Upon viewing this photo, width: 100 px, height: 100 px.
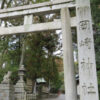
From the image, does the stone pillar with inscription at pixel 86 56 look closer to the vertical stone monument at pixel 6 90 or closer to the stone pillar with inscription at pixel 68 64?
the stone pillar with inscription at pixel 68 64

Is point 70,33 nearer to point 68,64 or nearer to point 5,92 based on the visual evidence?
point 68,64

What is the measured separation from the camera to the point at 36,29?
16.8ft

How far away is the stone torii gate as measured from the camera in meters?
3.73

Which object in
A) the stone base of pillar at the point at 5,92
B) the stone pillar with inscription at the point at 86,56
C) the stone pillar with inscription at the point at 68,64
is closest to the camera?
the stone pillar with inscription at the point at 86,56

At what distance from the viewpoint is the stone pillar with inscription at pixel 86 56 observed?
367 cm

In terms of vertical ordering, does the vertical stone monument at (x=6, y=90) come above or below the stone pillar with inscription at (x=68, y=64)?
below

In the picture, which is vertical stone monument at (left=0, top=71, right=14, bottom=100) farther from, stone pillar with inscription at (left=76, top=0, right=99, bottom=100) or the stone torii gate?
stone pillar with inscription at (left=76, top=0, right=99, bottom=100)

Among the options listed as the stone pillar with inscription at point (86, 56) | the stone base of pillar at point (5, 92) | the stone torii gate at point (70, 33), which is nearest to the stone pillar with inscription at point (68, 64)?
the stone torii gate at point (70, 33)

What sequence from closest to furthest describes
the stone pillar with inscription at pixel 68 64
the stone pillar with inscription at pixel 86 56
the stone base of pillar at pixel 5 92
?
the stone pillar with inscription at pixel 86 56 → the stone pillar with inscription at pixel 68 64 → the stone base of pillar at pixel 5 92

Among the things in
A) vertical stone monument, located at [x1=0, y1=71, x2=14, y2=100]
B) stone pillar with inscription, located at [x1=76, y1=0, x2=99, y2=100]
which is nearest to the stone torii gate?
stone pillar with inscription, located at [x1=76, y1=0, x2=99, y2=100]

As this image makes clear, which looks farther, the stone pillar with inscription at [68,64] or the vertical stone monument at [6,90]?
the vertical stone monument at [6,90]

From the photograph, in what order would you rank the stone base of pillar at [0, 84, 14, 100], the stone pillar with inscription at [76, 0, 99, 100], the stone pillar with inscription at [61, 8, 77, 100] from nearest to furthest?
the stone pillar with inscription at [76, 0, 99, 100], the stone pillar with inscription at [61, 8, 77, 100], the stone base of pillar at [0, 84, 14, 100]

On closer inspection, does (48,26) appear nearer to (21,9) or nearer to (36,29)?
(36,29)

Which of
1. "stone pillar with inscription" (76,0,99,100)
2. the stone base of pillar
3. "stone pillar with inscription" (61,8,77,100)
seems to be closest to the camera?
"stone pillar with inscription" (76,0,99,100)
